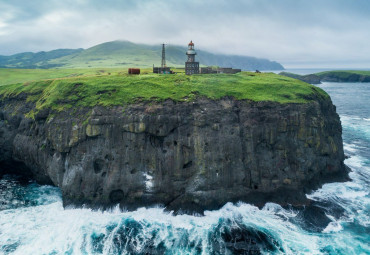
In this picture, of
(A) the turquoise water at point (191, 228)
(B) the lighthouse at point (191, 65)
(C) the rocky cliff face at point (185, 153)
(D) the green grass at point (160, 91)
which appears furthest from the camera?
(B) the lighthouse at point (191, 65)

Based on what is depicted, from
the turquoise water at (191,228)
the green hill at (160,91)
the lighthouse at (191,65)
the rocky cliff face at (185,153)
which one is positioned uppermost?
the lighthouse at (191,65)

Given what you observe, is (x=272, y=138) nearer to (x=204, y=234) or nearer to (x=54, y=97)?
(x=204, y=234)

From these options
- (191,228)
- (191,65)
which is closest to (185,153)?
(191,228)

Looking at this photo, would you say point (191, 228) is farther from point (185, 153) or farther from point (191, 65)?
point (191, 65)

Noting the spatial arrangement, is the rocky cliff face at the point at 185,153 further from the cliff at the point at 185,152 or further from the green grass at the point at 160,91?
the green grass at the point at 160,91

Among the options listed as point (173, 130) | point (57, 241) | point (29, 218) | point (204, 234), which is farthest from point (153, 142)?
point (29, 218)

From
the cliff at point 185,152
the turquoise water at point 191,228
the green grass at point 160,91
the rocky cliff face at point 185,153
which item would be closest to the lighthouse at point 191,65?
the green grass at point 160,91
